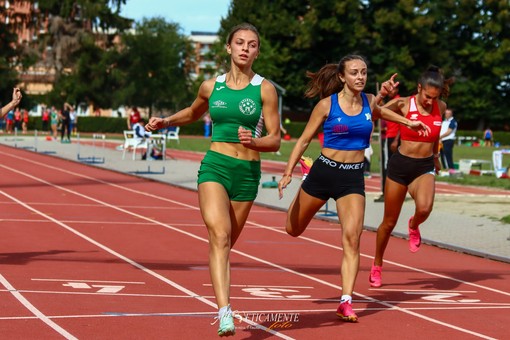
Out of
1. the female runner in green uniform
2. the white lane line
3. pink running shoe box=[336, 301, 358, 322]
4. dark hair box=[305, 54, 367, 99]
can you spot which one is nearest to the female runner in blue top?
dark hair box=[305, 54, 367, 99]

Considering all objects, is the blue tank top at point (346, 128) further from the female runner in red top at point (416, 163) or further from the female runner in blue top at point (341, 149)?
the female runner in red top at point (416, 163)

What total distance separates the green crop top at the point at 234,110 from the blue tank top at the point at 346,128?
148 centimetres

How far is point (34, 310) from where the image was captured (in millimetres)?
8312

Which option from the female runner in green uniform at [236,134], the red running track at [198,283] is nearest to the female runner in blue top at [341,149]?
the red running track at [198,283]

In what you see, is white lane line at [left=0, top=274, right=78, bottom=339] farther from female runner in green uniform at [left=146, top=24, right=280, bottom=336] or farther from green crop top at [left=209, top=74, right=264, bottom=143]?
green crop top at [left=209, top=74, right=264, bottom=143]

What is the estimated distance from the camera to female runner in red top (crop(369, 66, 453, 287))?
35.1ft

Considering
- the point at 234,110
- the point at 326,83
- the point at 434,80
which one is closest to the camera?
the point at 234,110

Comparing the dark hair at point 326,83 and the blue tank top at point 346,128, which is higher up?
the dark hair at point 326,83

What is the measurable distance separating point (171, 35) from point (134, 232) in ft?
349

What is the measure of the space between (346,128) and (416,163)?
7.02ft

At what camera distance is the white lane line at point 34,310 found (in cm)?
742

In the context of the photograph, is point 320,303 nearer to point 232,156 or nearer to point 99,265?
point 232,156

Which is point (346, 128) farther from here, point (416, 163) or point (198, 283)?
point (198, 283)

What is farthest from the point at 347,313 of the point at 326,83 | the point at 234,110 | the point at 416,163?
the point at 416,163
